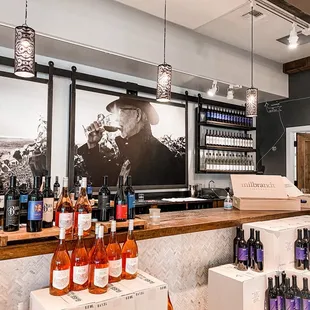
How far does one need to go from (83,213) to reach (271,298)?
1.35m

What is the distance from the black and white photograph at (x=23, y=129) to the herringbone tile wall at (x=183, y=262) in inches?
68.2

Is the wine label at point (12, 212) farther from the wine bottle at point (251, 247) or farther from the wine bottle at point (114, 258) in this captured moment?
the wine bottle at point (251, 247)

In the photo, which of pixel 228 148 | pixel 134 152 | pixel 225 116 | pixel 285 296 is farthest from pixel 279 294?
pixel 225 116

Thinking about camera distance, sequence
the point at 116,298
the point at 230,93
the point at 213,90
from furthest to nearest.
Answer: the point at 230,93, the point at 213,90, the point at 116,298

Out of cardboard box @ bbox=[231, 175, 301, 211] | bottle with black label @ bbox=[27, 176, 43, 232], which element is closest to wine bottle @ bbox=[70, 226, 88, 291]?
bottle with black label @ bbox=[27, 176, 43, 232]

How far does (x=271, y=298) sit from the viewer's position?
2.03 meters

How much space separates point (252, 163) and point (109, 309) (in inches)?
186

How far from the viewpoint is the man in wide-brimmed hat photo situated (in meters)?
3.94

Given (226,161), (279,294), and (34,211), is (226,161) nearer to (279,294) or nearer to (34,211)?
(279,294)

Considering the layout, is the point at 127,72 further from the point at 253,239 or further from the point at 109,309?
the point at 109,309

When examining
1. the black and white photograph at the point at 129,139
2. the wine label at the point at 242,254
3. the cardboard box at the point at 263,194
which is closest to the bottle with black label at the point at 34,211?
the wine label at the point at 242,254

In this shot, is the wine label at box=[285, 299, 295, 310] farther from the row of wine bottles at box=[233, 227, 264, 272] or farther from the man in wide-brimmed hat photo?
the man in wide-brimmed hat photo

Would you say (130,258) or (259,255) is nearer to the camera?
(130,258)

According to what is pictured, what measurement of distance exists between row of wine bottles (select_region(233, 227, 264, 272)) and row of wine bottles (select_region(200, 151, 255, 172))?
9.06ft
